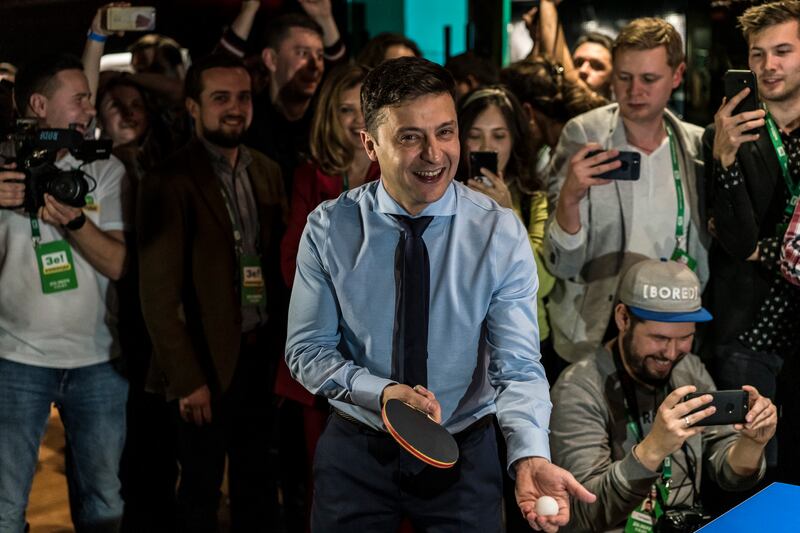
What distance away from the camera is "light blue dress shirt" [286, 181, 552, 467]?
2523 mm

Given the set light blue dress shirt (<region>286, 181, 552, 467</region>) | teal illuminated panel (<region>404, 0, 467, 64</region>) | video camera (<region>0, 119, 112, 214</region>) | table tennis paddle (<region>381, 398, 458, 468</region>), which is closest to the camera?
table tennis paddle (<region>381, 398, 458, 468</region>)

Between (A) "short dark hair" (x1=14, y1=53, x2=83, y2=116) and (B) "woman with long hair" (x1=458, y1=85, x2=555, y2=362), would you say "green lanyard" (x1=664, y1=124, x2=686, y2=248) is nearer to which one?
(B) "woman with long hair" (x1=458, y1=85, x2=555, y2=362)

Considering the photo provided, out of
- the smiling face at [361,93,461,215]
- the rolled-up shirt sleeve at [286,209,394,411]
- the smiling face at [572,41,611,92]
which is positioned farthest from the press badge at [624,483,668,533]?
the smiling face at [572,41,611,92]

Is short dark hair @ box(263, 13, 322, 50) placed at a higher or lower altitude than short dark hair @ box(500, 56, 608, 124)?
higher

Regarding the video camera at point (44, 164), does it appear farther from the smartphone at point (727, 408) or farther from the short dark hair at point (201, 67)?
the smartphone at point (727, 408)

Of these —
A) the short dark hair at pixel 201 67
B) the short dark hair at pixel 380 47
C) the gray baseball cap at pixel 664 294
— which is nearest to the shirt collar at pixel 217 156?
the short dark hair at pixel 201 67

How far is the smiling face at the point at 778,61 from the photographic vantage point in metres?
3.59

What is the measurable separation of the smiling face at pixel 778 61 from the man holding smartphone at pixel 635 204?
0.33 meters

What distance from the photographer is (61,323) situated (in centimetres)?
373

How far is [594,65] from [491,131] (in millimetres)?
1327

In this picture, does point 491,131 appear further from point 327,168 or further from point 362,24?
point 362,24

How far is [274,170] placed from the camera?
4262mm

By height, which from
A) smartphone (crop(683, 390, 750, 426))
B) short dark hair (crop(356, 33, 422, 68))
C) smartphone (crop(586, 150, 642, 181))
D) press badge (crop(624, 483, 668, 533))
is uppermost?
short dark hair (crop(356, 33, 422, 68))

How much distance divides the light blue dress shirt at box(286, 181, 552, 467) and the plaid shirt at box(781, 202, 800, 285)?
1265mm
